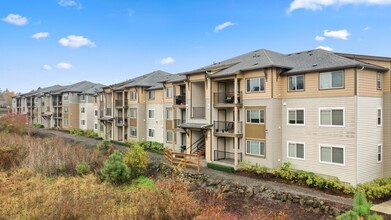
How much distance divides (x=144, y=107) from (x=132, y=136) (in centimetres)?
493

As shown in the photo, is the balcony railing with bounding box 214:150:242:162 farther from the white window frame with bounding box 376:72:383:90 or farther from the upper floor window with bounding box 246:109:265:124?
the white window frame with bounding box 376:72:383:90

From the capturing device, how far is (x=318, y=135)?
19.5 metres

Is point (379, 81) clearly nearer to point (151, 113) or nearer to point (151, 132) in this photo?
point (151, 113)

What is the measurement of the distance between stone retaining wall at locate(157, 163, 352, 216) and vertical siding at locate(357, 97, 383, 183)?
4766mm

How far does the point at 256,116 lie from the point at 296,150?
4.19 m

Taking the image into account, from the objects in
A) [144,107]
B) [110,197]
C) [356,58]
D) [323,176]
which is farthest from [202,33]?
[110,197]

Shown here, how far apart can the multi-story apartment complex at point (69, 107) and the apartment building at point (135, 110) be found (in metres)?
10.1

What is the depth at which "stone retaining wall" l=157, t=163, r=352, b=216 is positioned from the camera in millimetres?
14902

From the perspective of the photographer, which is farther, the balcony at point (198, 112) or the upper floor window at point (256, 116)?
the balcony at point (198, 112)

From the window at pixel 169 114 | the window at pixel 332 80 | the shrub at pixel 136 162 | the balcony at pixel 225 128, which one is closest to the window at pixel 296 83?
the window at pixel 332 80

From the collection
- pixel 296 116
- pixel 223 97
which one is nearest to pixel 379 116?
pixel 296 116

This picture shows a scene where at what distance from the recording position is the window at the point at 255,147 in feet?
72.1

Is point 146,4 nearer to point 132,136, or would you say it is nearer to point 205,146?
point 205,146

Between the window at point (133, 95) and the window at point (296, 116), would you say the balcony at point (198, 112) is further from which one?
the window at point (133, 95)
